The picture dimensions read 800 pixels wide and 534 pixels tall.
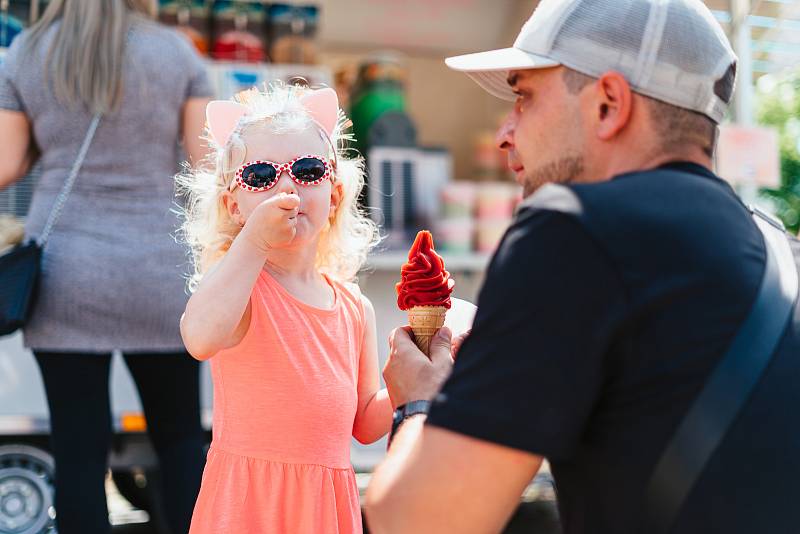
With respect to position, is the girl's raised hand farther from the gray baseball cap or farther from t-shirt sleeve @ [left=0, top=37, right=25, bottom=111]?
t-shirt sleeve @ [left=0, top=37, right=25, bottom=111]

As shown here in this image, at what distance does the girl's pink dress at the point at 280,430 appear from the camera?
176 cm

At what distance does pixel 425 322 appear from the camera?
5.15ft

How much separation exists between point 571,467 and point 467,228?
395 cm

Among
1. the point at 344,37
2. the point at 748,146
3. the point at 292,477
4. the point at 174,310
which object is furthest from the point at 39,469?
the point at 748,146

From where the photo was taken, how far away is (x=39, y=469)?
151 inches

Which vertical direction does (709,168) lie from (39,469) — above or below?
above

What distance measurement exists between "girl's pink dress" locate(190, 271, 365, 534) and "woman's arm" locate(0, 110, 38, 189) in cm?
105

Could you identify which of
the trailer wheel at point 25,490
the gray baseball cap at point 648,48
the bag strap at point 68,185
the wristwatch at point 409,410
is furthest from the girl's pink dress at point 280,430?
the trailer wheel at point 25,490

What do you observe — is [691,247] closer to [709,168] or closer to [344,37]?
[709,168]

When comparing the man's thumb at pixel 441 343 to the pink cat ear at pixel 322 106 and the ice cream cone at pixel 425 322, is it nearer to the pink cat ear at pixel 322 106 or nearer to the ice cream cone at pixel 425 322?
the ice cream cone at pixel 425 322

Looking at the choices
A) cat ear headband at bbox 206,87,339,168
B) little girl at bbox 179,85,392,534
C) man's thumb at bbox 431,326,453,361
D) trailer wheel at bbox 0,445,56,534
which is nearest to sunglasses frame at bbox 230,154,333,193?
little girl at bbox 179,85,392,534

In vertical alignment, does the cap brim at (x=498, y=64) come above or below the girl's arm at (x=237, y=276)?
above

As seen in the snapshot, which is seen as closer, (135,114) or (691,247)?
(691,247)

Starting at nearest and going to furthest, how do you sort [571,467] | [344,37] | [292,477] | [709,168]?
[571,467], [709,168], [292,477], [344,37]
